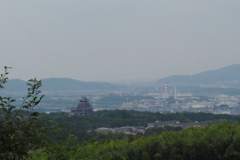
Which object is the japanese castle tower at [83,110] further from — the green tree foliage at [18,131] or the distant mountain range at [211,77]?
the distant mountain range at [211,77]

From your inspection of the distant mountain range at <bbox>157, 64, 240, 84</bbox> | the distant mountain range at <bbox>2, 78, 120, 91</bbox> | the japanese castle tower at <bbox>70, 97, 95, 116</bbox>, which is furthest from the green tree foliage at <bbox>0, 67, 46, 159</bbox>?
the distant mountain range at <bbox>157, 64, 240, 84</bbox>

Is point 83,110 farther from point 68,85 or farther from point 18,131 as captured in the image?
point 68,85

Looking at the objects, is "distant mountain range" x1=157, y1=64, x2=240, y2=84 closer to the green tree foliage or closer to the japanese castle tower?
the japanese castle tower

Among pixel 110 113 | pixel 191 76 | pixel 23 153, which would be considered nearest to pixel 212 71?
pixel 191 76

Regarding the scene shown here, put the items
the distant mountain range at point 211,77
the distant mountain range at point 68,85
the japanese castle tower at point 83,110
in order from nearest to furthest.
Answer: the japanese castle tower at point 83,110 → the distant mountain range at point 68,85 → the distant mountain range at point 211,77

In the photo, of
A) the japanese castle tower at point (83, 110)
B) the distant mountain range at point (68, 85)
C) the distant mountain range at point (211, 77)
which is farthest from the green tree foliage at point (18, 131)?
the distant mountain range at point (211, 77)

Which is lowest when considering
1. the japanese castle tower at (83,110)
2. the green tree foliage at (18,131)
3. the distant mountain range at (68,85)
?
the japanese castle tower at (83,110)

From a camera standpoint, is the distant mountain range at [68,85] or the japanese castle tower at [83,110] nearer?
the japanese castle tower at [83,110]

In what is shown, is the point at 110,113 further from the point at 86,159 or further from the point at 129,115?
the point at 86,159

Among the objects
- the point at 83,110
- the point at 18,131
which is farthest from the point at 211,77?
the point at 18,131
